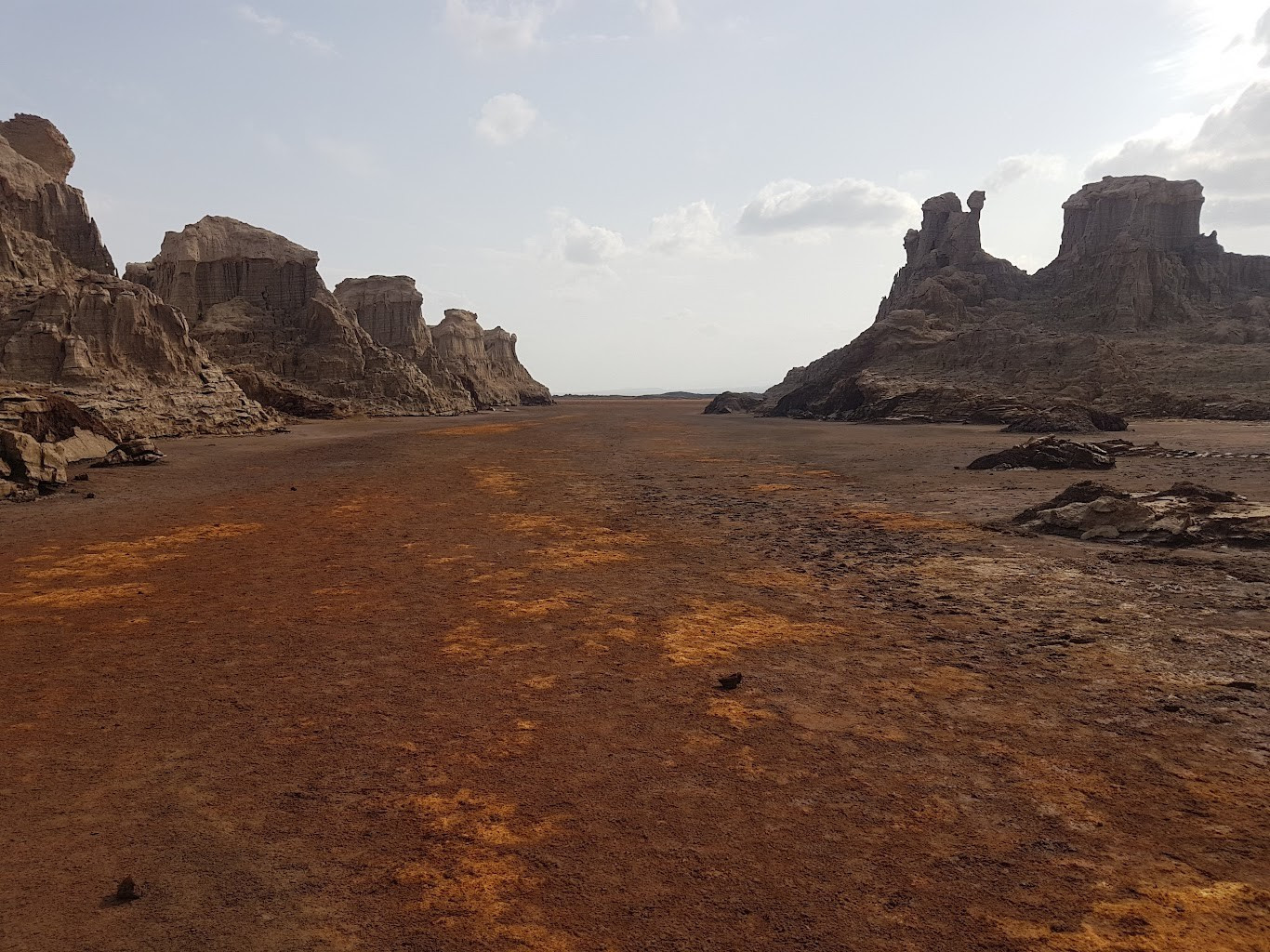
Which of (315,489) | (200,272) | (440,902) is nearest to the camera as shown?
(440,902)

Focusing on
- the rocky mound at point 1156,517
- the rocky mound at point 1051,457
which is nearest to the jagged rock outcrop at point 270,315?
the rocky mound at point 1051,457

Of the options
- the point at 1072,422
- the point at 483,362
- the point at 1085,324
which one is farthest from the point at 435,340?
the point at 1072,422

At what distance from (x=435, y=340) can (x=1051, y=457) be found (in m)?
72.6

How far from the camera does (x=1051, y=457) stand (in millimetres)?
16641

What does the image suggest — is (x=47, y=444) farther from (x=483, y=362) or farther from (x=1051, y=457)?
(x=483, y=362)

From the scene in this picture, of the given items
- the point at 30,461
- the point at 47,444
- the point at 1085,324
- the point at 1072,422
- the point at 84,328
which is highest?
the point at 1085,324

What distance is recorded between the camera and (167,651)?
18.9 ft

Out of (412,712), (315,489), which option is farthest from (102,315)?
(412,712)

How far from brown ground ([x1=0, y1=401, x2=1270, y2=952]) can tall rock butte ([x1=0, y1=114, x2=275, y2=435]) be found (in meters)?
22.8

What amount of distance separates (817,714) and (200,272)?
187 ft

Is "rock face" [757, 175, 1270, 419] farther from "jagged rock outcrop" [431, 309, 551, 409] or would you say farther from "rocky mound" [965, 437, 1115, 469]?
"jagged rock outcrop" [431, 309, 551, 409]

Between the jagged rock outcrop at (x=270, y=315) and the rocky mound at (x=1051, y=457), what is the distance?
43.6 metres

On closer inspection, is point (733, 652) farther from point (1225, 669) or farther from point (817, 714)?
point (1225, 669)

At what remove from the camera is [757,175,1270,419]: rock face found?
3875 centimetres
